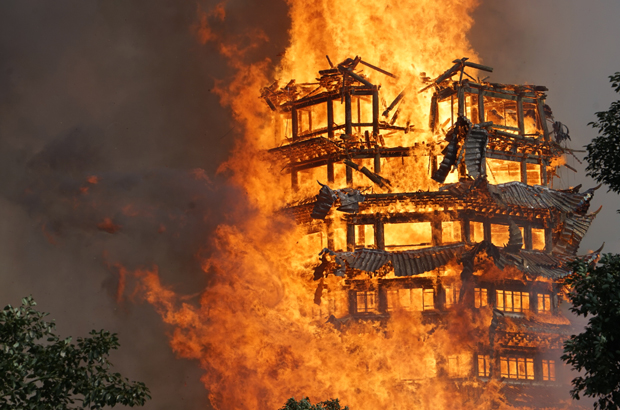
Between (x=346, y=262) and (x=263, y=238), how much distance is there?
7938 millimetres

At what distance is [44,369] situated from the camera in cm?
1975

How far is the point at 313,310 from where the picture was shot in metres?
47.7

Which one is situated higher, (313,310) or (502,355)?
(313,310)

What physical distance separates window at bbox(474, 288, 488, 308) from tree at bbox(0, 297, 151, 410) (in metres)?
29.2

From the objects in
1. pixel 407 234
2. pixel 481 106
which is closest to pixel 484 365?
pixel 407 234

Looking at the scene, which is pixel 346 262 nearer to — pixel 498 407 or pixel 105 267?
pixel 498 407

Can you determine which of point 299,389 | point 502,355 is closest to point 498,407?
point 502,355

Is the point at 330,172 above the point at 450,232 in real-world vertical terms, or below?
above

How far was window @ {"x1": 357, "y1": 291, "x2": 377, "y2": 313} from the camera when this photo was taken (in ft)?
151

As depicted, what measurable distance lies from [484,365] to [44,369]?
106 ft

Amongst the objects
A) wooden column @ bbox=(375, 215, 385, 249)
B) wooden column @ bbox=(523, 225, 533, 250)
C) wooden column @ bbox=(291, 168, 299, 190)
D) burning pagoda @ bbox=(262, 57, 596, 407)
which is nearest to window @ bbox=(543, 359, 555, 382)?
burning pagoda @ bbox=(262, 57, 596, 407)

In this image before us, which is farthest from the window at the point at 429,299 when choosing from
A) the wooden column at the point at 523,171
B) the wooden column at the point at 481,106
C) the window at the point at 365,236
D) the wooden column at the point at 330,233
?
the wooden column at the point at 481,106

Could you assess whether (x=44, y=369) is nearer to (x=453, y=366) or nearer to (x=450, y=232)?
(x=453, y=366)

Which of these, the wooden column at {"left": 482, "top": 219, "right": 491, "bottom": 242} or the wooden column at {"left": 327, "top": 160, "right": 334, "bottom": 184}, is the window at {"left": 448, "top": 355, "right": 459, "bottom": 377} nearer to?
the wooden column at {"left": 482, "top": 219, "right": 491, "bottom": 242}
